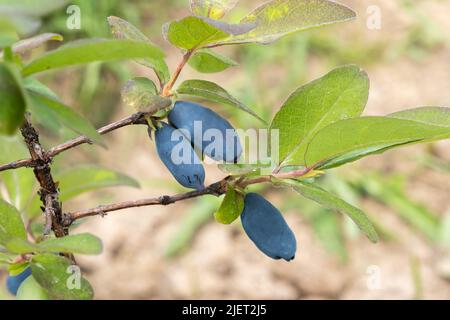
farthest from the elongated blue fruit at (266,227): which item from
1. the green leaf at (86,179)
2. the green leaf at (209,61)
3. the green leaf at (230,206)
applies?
the green leaf at (86,179)

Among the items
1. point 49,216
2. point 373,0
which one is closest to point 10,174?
point 49,216

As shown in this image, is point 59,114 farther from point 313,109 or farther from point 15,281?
point 15,281

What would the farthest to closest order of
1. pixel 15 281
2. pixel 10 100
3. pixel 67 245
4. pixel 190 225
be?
pixel 190 225, pixel 15 281, pixel 67 245, pixel 10 100

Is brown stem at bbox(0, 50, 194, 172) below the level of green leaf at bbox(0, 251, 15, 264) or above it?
above

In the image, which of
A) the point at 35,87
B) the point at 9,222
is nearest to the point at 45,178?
the point at 9,222

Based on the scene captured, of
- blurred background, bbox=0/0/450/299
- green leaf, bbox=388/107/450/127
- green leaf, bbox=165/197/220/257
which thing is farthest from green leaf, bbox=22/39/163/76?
green leaf, bbox=165/197/220/257

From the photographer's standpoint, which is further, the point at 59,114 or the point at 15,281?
the point at 15,281

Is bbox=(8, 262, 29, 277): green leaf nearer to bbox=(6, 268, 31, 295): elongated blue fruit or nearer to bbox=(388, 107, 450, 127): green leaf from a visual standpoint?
bbox=(6, 268, 31, 295): elongated blue fruit
